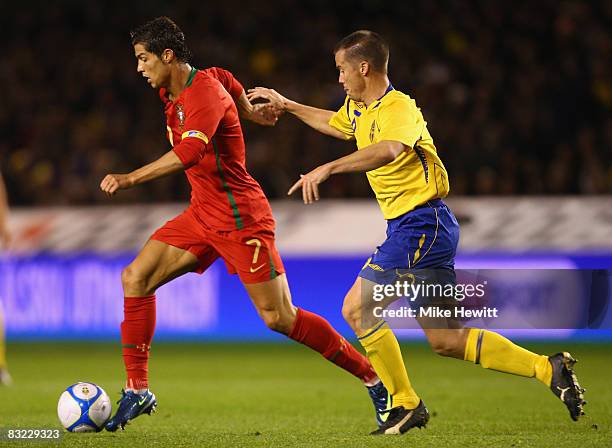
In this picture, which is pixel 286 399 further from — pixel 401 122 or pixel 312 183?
pixel 312 183

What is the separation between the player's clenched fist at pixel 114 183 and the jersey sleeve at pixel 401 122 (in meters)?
1.30

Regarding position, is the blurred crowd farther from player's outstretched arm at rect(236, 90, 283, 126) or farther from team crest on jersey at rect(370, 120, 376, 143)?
team crest on jersey at rect(370, 120, 376, 143)

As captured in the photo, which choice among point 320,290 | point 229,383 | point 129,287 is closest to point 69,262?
point 320,290

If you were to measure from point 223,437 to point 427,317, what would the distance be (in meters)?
1.24

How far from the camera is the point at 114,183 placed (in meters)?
5.50

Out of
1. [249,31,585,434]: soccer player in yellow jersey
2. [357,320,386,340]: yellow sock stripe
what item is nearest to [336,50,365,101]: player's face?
[249,31,585,434]: soccer player in yellow jersey

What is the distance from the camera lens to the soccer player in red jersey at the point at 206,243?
6207mm

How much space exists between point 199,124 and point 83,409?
1.66m

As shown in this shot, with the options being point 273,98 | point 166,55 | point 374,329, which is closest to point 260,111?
point 273,98

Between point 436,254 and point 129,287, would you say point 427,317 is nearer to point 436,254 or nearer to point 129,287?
point 436,254

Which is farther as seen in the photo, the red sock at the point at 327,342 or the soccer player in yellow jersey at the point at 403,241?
the red sock at the point at 327,342

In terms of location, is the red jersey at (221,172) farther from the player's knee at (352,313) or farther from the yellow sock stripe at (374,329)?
the yellow sock stripe at (374,329)

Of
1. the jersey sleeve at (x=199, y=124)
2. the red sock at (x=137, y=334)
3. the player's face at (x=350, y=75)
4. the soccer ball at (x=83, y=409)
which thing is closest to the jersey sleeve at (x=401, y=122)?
the player's face at (x=350, y=75)

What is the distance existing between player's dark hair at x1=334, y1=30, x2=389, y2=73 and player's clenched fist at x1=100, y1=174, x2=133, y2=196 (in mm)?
1399
